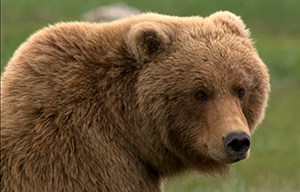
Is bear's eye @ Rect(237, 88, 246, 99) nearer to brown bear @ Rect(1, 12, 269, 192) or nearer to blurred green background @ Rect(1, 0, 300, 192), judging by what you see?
brown bear @ Rect(1, 12, 269, 192)

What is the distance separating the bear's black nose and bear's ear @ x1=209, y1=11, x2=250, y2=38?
715 mm

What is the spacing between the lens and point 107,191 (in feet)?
15.6

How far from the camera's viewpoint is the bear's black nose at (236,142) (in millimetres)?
4566

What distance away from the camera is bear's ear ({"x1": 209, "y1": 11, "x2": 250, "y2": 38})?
16.7 ft

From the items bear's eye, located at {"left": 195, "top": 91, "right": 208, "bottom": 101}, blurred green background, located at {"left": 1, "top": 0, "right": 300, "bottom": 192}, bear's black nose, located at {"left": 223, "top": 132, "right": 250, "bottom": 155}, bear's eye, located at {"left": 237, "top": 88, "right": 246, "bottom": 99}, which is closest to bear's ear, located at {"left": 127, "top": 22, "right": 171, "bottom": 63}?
bear's eye, located at {"left": 195, "top": 91, "right": 208, "bottom": 101}

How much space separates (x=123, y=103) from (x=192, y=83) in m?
0.37

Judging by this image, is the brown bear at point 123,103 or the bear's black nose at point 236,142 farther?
the brown bear at point 123,103

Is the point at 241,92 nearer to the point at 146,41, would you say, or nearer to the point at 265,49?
the point at 146,41

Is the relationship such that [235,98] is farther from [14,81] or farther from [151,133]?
[14,81]

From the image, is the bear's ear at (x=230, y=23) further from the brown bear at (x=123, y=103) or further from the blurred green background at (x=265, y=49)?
the blurred green background at (x=265, y=49)

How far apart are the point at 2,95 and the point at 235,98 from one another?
1161 mm

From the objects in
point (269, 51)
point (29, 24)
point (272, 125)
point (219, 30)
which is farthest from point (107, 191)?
point (29, 24)

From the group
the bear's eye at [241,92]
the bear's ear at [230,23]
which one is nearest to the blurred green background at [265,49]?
the bear's ear at [230,23]

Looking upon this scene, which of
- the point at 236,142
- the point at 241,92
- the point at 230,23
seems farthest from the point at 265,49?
the point at 236,142
